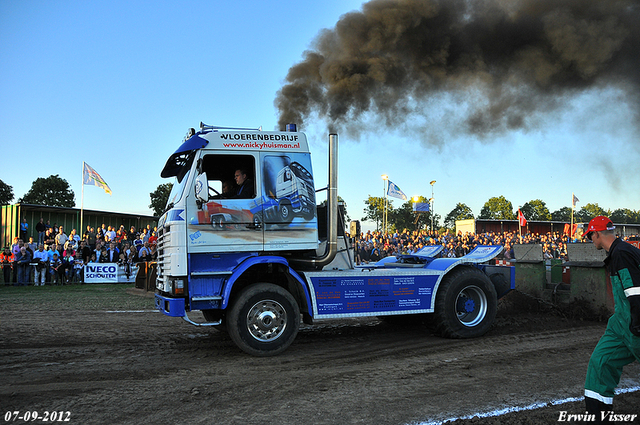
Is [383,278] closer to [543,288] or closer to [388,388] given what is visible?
[388,388]

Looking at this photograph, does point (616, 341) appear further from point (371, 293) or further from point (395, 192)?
point (395, 192)

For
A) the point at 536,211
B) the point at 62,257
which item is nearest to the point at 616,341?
the point at 62,257

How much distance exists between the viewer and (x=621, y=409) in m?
4.40

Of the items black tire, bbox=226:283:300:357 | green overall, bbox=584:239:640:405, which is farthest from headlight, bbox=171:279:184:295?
green overall, bbox=584:239:640:405

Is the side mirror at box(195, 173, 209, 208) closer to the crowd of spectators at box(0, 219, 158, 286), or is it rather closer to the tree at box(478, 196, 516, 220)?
the crowd of spectators at box(0, 219, 158, 286)

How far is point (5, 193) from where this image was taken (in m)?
75.4

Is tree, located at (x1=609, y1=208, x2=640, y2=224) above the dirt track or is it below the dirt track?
above

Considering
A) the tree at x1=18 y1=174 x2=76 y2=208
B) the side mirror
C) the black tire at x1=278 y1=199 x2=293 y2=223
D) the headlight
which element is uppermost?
the tree at x1=18 y1=174 x2=76 y2=208

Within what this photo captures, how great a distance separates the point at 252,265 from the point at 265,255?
0.26 metres

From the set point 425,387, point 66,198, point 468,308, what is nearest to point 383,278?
point 468,308

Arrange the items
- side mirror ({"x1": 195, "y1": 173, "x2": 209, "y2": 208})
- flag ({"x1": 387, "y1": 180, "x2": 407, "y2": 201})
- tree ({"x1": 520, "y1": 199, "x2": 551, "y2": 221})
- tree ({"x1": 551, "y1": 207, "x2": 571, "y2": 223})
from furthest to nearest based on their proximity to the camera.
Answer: tree ({"x1": 551, "y1": 207, "x2": 571, "y2": 223}) < tree ({"x1": 520, "y1": 199, "x2": 551, "y2": 221}) < flag ({"x1": 387, "y1": 180, "x2": 407, "y2": 201}) < side mirror ({"x1": 195, "y1": 173, "x2": 209, "y2": 208})

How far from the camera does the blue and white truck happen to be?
6.44 meters

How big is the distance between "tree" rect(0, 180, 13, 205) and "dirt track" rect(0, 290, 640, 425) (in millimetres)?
79697

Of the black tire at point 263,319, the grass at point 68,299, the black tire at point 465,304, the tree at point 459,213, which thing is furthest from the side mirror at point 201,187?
the tree at point 459,213
